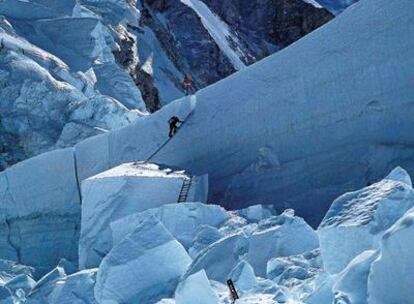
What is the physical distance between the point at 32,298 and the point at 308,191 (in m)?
2.87

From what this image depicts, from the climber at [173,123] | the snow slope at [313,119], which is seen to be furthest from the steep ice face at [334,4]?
the snow slope at [313,119]

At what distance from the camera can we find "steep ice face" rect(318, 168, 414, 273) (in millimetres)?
3012

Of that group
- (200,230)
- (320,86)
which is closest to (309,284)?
(200,230)

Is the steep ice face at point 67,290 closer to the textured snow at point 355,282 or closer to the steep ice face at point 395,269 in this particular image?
the textured snow at point 355,282

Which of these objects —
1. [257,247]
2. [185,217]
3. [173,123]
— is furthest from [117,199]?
[257,247]

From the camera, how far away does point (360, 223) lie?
3.03 m

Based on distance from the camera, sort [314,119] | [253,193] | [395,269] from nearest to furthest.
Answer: [395,269]
[314,119]
[253,193]

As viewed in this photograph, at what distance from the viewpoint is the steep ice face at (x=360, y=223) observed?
3.01 metres

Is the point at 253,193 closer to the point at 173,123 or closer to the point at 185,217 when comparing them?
the point at 173,123

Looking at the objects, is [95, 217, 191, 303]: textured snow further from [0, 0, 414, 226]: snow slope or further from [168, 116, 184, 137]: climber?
[168, 116, 184, 137]: climber

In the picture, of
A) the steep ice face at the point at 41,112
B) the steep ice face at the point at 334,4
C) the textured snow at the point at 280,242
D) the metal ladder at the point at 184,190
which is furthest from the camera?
the steep ice face at the point at 334,4

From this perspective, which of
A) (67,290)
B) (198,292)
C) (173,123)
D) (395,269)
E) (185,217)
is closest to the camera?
(395,269)

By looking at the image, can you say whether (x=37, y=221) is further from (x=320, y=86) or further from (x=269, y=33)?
(x=269, y=33)

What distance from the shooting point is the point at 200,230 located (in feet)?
15.5
